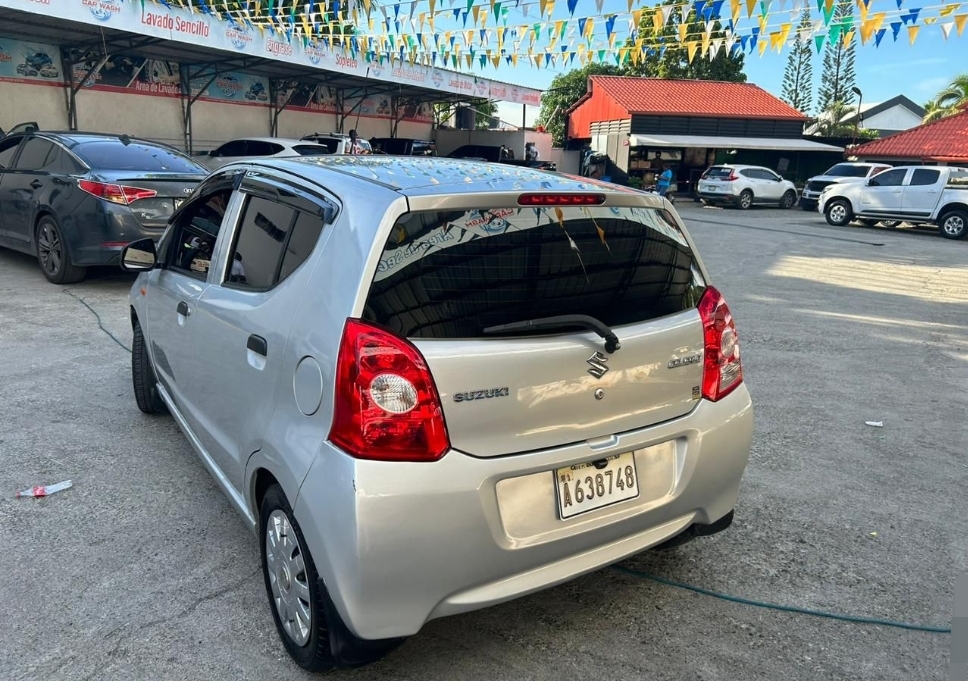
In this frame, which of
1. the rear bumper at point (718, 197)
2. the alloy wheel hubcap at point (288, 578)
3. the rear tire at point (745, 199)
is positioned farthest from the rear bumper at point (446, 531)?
the rear tire at point (745, 199)

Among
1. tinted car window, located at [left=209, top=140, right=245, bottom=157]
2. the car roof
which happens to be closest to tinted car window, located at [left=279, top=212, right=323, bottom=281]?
the car roof

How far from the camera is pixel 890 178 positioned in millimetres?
19906

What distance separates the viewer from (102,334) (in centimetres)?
640

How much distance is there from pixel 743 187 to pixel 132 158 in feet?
74.9

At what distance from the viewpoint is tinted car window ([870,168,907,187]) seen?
19.7 metres

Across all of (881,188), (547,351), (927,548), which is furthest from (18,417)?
(881,188)

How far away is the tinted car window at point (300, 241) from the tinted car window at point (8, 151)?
8131 mm

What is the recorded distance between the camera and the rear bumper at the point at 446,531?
2.12 m

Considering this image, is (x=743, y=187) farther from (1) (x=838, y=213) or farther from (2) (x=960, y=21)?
(2) (x=960, y=21)

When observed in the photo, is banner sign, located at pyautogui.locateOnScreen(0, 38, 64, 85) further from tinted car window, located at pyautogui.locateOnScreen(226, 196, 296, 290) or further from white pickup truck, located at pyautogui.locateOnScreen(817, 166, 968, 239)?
white pickup truck, located at pyautogui.locateOnScreen(817, 166, 968, 239)

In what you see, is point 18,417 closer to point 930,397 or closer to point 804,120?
point 930,397

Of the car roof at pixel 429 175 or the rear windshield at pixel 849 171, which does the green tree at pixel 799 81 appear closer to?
the rear windshield at pixel 849 171

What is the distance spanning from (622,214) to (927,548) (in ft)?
7.20

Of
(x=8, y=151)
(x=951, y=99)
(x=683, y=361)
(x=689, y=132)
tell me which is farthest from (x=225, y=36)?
(x=951, y=99)
